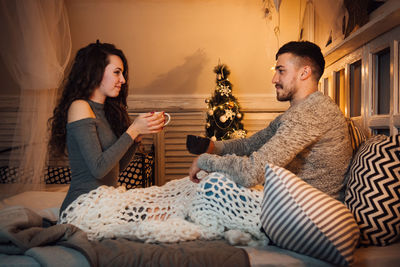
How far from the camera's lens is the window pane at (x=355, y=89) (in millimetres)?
2225

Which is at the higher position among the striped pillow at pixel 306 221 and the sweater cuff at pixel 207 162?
the sweater cuff at pixel 207 162

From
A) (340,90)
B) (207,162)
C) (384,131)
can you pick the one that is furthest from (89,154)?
(340,90)

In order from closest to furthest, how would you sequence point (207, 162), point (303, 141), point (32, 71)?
point (303, 141)
point (207, 162)
point (32, 71)

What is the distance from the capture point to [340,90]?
2.56 m

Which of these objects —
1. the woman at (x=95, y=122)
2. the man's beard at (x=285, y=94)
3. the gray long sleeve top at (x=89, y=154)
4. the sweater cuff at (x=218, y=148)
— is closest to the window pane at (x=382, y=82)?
the man's beard at (x=285, y=94)

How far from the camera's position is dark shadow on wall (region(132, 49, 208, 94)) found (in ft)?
12.4

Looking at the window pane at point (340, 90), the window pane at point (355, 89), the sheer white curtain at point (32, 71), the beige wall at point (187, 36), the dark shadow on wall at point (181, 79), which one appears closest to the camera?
the sheer white curtain at point (32, 71)

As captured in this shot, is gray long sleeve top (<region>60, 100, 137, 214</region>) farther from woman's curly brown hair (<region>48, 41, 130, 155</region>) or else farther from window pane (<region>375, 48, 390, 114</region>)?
window pane (<region>375, 48, 390, 114</region>)

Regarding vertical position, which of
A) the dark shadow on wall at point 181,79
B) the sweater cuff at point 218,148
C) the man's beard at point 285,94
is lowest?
the sweater cuff at point 218,148

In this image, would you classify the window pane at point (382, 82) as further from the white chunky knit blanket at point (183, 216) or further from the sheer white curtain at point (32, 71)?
the sheer white curtain at point (32, 71)

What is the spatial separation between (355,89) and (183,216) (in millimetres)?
1678

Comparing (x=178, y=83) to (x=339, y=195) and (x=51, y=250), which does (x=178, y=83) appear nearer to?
(x=339, y=195)

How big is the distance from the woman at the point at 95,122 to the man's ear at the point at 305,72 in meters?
0.73

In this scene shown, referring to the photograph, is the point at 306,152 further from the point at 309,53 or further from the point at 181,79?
the point at 181,79
